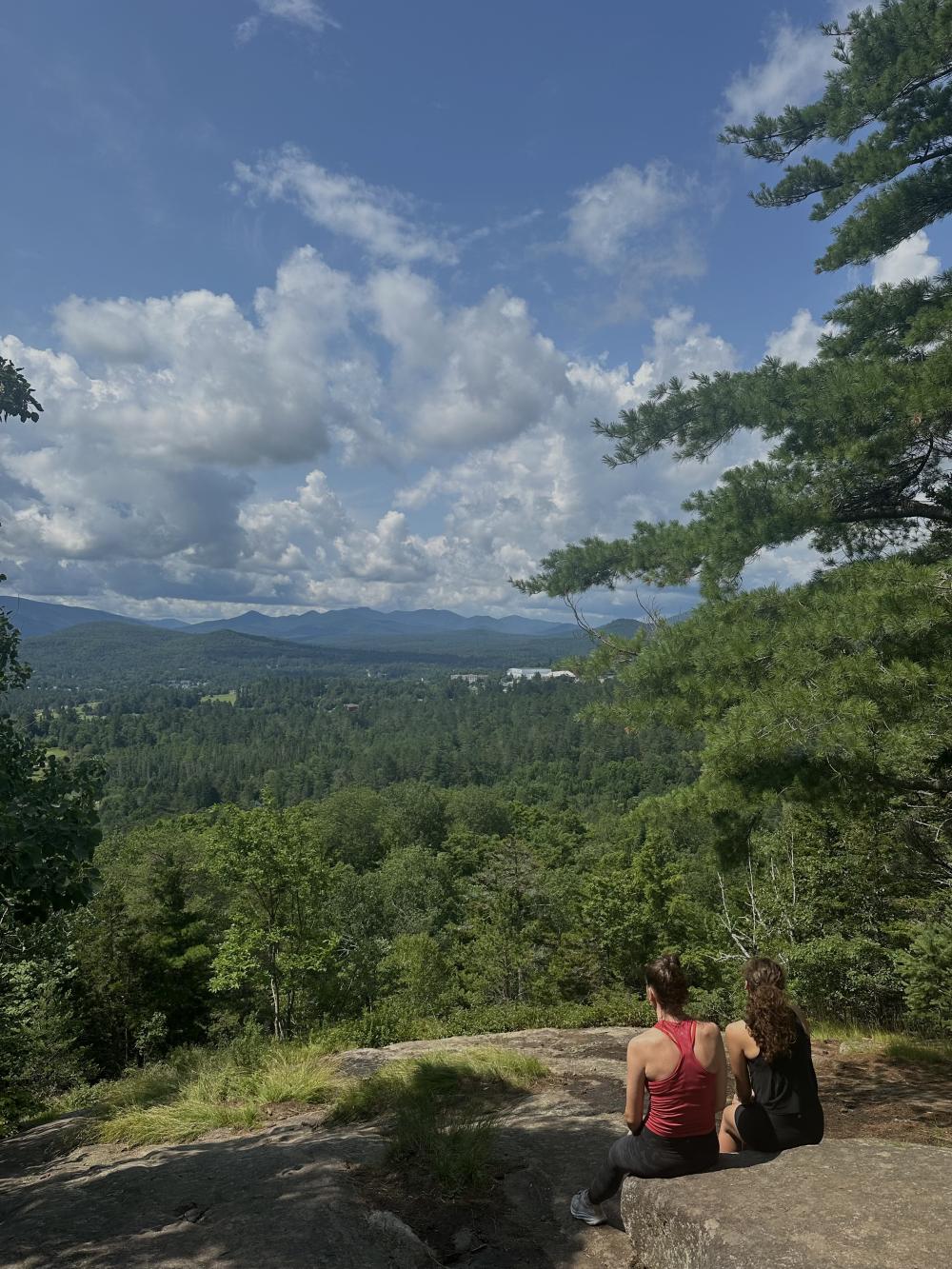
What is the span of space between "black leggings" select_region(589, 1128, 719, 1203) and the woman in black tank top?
351mm

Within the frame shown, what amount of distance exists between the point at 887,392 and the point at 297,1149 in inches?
326

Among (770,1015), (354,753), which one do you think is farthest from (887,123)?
(354,753)

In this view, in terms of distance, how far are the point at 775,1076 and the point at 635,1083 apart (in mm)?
831

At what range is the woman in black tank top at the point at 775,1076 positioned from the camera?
3.79 metres

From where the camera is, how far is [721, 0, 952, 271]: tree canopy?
7.27 meters

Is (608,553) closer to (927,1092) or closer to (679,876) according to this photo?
(927,1092)

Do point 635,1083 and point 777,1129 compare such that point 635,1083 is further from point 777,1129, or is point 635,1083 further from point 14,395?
point 14,395

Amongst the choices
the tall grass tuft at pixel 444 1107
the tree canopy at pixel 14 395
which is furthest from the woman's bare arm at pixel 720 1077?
the tree canopy at pixel 14 395

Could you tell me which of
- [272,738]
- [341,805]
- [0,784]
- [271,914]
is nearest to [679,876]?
[271,914]

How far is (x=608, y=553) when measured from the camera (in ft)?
26.0

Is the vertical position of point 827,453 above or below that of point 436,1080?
above

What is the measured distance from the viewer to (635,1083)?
3.73 m

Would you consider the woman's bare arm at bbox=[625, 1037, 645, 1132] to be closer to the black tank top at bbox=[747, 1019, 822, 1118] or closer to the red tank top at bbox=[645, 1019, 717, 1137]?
the red tank top at bbox=[645, 1019, 717, 1137]

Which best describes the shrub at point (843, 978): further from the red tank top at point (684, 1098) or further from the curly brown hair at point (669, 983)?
the curly brown hair at point (669, 983)
